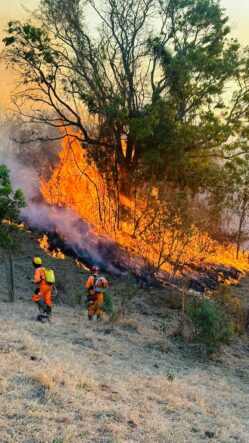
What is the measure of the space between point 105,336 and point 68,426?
20.2 ft

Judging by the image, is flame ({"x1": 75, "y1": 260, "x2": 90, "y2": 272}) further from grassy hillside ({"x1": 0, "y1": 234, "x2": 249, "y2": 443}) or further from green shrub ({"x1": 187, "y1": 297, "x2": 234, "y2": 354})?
green shrub ({"x1": 187, "y1": 297, "x2": 234, "y2": 354})

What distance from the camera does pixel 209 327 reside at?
39.2 feet

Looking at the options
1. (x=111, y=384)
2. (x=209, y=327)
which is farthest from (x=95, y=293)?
(x=111, y=384)

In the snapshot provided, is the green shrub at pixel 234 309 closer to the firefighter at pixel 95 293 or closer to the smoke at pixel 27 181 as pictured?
the firefighter at pixel 95 293

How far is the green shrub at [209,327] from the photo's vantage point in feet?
39.0

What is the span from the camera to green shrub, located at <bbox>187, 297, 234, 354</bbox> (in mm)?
11875

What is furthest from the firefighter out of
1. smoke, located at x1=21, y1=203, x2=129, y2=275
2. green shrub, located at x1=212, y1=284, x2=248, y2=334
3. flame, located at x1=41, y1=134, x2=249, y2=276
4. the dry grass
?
smoke, located at x1=21, y1=203, x2=129, y2=275

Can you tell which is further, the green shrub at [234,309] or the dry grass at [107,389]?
the green shrub at [234,309]

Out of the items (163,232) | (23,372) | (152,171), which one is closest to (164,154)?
(152,171)

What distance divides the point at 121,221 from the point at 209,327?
36.6 ft

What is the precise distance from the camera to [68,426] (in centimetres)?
562

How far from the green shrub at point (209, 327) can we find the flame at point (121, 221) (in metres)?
6.99

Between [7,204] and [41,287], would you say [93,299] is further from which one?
[7,204]

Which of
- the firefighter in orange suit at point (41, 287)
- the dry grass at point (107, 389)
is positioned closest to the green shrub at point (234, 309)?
the dry grass at point (107, 389)
